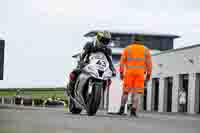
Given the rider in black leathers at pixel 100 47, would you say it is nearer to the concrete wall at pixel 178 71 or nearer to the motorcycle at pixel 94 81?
the motorcycle at pixel 94 81

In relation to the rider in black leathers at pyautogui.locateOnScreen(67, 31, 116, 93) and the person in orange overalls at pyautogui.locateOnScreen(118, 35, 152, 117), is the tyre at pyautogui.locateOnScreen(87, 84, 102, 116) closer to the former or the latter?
the rider in black leathers at pyautogui.locateOnScreen(67, 31, 116, 93)

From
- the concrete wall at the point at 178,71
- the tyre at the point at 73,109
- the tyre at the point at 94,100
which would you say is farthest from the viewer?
the concrete wall at the point at 178,71

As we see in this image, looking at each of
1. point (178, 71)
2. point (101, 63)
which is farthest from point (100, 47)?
point (178, 71)

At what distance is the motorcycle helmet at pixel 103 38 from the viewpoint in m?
16.2

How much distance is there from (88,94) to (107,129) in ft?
20.8

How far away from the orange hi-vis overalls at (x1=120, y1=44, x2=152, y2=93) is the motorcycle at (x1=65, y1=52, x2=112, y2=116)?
0.49 metres

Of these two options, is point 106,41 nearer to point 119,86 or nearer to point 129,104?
point 129,104

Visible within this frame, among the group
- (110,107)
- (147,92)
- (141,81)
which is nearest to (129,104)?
(141,81)

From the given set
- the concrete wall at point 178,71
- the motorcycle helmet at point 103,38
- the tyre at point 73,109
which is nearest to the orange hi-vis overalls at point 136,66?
the motorcycle helmet at point 103,38

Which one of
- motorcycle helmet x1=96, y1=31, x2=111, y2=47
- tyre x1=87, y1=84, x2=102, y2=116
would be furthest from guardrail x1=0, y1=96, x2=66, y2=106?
tyre x1=87, y1=84, x2=102, y2=116

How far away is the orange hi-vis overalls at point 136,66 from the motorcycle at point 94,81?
49 cm

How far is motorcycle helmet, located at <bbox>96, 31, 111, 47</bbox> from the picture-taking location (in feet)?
53.1

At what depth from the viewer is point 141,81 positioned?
54.4 ft

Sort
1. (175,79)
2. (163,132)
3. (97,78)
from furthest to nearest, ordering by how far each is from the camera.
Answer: (175,79) < (97,78) < (163,132)
